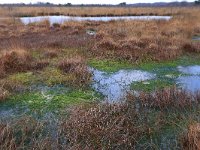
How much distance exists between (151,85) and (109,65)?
2.57m

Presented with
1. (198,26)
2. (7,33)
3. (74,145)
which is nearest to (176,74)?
A: (74,145)

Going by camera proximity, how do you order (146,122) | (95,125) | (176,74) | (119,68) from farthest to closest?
(119,68) < (176,74) < (146,122) < (95,125)

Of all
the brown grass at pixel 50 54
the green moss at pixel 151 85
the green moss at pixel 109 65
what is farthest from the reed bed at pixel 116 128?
the brown grass at pixel 50 54

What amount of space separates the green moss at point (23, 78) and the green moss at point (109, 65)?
7.56 feet

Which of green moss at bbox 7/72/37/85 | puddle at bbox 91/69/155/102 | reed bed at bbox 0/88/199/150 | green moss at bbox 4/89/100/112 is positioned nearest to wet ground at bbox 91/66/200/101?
puddle at bbox 91/69/155/102

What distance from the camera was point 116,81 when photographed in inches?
353

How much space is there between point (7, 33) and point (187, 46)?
1102cm

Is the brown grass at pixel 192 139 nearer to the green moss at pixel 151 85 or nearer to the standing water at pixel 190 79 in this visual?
the standing water at pixel 190 79

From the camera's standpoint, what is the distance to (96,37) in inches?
664

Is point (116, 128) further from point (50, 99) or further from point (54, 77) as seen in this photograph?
point (54, 77)

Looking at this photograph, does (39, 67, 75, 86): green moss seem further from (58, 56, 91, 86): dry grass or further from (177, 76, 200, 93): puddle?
(177, 76, 200, 93): puddle

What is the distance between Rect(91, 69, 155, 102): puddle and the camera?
25.7 feet

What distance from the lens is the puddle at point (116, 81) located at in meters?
7.84

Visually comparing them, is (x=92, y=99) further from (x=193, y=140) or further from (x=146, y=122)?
(x=193, y=140)
